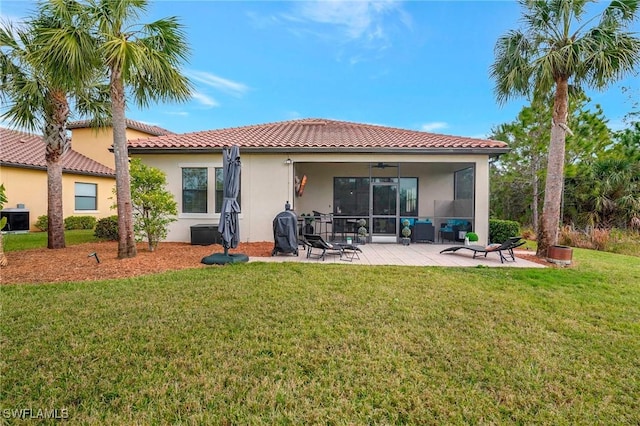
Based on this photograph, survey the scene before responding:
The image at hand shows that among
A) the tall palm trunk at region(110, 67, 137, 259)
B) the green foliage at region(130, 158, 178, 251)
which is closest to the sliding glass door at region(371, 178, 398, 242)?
the green foliage at region(130, 158, 178, 251)

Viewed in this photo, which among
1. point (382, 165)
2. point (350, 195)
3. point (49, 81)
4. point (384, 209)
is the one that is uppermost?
point (49, 81)

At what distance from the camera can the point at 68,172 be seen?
16.5 metres

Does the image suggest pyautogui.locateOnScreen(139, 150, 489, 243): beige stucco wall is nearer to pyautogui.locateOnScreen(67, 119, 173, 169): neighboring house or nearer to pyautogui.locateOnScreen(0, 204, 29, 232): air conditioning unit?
pyautogui.locateOnScreen(0, 204, 29, 232): air conditioning unit

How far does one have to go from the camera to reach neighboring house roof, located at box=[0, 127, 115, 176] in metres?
14.4

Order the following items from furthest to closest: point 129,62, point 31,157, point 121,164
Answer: point 31,157 < point 121,164 < point 129,62

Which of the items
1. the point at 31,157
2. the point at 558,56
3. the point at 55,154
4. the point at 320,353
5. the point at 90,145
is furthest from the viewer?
the point at 90,145

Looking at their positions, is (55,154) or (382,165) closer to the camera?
(55,154)

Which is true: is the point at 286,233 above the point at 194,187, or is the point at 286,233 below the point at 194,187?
below

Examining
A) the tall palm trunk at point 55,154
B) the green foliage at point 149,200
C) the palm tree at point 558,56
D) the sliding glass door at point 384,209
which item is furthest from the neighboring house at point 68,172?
the palm tree at point 558,56

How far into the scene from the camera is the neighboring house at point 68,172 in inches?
558

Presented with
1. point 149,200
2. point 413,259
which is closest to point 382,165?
point 413,259

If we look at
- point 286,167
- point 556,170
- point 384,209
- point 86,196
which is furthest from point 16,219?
point 556,170

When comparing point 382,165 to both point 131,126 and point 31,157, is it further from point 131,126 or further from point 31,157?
point 131,126

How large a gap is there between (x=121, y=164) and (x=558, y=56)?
37.9ft
